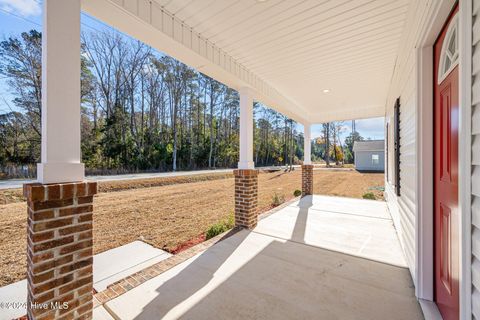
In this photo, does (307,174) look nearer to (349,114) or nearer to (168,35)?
(349,114)

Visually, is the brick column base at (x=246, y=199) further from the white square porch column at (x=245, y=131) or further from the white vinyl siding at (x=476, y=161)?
the white vinyl siding at (x=476, y=161)

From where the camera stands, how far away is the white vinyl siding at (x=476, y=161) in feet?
3.35

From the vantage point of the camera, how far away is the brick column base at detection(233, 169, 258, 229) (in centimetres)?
429

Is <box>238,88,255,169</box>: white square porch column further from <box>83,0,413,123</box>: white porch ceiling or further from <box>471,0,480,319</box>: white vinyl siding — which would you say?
<box>471,0,480,319</box>: white vinyl siding

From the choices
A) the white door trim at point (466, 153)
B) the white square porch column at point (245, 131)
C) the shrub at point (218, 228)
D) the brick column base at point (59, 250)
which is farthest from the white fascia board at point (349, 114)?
the brick column base at point (59, 250)

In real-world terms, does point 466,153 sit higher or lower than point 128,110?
lower

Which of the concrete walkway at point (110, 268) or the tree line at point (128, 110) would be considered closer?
the concrete walkway at point (110, 268)

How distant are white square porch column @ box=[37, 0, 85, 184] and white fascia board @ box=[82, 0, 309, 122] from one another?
0.43 m

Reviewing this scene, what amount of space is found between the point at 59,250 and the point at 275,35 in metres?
3.28

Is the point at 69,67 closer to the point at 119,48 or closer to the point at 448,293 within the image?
the point at 448,293

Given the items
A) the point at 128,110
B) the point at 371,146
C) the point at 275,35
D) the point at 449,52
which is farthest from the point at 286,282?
the point at 371,146

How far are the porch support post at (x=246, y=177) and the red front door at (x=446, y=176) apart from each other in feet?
9.15

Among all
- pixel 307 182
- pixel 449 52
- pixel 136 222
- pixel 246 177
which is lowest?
pixel 136 222

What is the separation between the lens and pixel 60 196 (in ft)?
5.45
